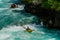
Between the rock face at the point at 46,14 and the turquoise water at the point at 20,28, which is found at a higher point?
the rock face at the point at 46,14

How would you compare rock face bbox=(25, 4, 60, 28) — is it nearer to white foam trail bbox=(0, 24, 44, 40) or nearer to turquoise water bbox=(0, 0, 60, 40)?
turquoise water bbox=(0, 0, 60, 40)

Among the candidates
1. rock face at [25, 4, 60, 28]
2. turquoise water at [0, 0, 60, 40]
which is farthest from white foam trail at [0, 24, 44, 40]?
rock face at [25, 4, 60, 28]

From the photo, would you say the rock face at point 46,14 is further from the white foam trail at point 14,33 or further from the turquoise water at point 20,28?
the white foam trail at point 14,33

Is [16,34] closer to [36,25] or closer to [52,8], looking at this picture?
[36,25]

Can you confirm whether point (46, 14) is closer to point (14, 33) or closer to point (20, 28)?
point (20, 28)

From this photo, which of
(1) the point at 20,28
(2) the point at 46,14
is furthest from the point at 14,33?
(2) the point at 46,14

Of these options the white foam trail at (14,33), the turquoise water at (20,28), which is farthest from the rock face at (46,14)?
the white foam trail at (14,33)
